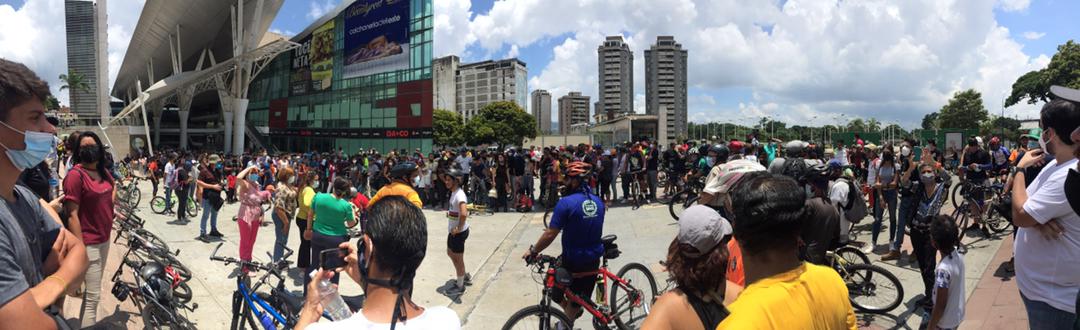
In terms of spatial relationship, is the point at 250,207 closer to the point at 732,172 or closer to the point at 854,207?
the point at 732,172

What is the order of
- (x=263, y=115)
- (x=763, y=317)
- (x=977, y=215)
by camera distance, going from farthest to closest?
(x=263, y=115) → (x=977, y=215) → (x=763, y=317)

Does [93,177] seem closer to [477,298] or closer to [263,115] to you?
[477,298]

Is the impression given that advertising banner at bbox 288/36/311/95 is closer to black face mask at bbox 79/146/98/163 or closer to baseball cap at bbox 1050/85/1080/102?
black face mask at bbox 79/146/98/163

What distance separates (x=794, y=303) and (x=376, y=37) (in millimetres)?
42083

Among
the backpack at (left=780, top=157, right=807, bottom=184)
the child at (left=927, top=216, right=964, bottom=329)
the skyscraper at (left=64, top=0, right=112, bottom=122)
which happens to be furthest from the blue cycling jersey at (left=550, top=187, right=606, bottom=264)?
the skyscraper at (left=64, top=0, right=112, bottom=122)

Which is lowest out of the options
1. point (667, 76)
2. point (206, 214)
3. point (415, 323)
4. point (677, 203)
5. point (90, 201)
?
point (206, 214)

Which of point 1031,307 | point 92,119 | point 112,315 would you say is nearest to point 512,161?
point 112,315

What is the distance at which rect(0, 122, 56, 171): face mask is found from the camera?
71.6 inches

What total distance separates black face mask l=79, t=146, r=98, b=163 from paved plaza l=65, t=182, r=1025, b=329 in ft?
A: 4.56

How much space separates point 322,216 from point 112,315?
2.26 meters

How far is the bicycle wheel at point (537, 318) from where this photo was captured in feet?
13.3

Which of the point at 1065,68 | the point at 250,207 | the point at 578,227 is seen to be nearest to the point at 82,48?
the point at 250,207

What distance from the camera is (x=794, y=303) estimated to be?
162 cm

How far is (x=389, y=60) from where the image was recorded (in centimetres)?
3934
